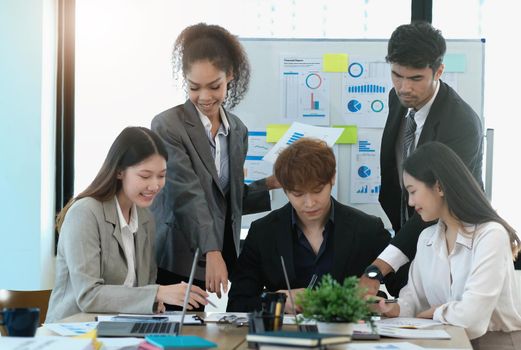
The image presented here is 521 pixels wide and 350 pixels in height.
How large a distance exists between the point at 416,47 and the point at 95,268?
174 cm

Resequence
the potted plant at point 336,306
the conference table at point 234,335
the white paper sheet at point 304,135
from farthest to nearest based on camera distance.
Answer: the white paper sheet at point 304,135, the conference table at point 234,335, the potted plant at point 336,306

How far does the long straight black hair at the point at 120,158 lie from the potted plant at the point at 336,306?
3.81 ft

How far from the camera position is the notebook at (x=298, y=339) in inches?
72.7

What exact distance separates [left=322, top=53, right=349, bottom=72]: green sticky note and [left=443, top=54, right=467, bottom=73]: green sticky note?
527mm

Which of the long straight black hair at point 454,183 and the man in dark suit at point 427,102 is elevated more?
the man in dark suit at point 427,102

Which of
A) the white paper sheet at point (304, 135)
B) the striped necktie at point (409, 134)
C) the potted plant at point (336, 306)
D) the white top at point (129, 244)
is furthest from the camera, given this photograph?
the white paper sheet at point (304, 135)

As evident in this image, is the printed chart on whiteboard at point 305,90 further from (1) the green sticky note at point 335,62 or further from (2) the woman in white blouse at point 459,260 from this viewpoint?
(2) the woman in white blouse at point 459,260

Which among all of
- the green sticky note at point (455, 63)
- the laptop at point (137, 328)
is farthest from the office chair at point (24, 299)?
the green sticky note at point (455, 63)

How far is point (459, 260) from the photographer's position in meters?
2.89

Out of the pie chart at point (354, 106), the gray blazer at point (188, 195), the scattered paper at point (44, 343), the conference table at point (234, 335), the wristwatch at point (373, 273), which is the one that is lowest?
the conference table at point (234, 335)

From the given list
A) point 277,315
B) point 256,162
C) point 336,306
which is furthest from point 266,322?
point 256,162

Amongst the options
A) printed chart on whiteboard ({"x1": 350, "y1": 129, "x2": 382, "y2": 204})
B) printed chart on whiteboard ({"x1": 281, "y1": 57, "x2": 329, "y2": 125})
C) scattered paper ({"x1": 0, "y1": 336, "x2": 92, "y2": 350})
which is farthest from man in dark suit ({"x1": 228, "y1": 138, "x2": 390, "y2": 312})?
printed chart on whiteboard ({"x1": 281, "y1": 57, "x2": 329, "y2": 125})

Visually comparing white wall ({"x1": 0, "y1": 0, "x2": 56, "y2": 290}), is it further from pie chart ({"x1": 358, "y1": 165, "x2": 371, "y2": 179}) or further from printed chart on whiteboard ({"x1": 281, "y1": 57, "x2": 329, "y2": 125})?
pie chart ({"x1": 358, "y1": 165, "x2": 371, "y2": 179})

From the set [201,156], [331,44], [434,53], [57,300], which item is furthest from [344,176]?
[57,300]
